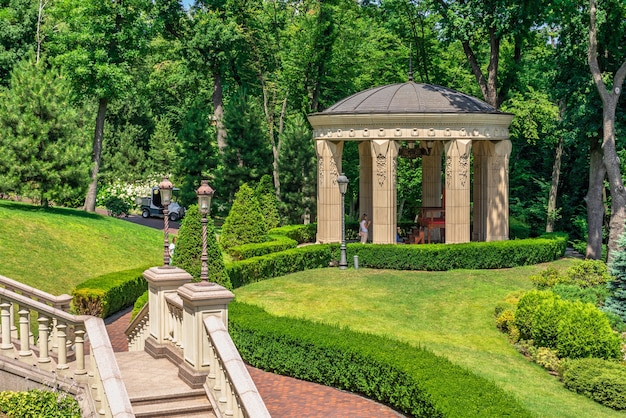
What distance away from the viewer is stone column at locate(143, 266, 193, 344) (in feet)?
53.5

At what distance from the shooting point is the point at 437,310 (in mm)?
25297

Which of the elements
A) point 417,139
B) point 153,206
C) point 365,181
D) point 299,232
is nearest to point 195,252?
point 417,139

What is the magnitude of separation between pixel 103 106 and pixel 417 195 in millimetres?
21899

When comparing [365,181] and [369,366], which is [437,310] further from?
[365,181]

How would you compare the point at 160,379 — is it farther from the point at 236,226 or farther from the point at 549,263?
the point at 549,263

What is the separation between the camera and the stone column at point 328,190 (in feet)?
118

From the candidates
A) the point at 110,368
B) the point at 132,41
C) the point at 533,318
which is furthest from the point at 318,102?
the point at 110,368

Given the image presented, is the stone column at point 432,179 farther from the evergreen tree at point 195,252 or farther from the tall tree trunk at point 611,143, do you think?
the evergreen tree at point 195,252

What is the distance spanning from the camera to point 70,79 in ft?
143

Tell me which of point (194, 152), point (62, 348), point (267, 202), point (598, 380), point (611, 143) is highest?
point (194, 152)

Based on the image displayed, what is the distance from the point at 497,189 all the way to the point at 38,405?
89.4 ft

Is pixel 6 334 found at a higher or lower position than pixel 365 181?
lower

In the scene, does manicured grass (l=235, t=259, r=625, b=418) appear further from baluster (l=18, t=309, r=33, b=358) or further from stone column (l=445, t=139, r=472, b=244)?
baluster (l=18, t=309, r=33, b=358)

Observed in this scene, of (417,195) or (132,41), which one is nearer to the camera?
(132,41)
